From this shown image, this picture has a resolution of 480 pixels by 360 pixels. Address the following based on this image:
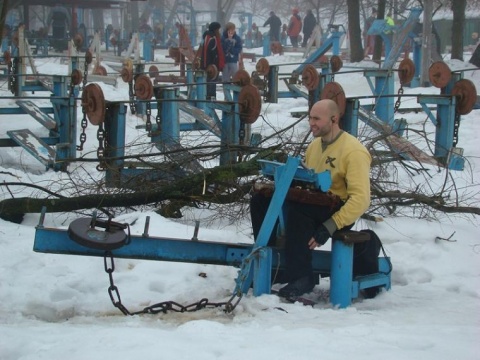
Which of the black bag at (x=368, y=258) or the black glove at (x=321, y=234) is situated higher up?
the black glove at (x=321, y=234)

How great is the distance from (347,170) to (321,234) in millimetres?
447

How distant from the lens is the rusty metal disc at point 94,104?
8375 mm

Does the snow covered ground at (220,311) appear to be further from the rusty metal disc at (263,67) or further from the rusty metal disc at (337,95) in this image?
the rusty metal disc at (263,67)

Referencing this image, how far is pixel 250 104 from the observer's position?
9.02m

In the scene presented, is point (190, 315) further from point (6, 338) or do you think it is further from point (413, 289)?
point (413, 289)

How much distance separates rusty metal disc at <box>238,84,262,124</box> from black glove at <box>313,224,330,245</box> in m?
3.96

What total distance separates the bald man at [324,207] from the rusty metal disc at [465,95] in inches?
227

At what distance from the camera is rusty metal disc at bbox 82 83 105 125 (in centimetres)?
838

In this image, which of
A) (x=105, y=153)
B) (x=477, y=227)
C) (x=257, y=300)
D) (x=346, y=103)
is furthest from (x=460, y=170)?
(x=257, y=300)

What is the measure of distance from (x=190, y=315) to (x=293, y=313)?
58cm

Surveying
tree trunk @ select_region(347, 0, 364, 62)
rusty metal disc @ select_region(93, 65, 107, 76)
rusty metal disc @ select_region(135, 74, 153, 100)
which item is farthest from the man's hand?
tree trunk @ select_region(347, 0, 364, 62)

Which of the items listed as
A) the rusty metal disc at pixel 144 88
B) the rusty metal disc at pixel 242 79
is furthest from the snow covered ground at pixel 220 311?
the rusty metal disc at pixel 242 79

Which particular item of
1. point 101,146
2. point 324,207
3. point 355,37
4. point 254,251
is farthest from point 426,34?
point 254,251

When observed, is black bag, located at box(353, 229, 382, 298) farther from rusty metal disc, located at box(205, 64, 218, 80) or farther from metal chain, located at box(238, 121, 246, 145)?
rusty metal disc, located at box(205, 64, 218, 80)
